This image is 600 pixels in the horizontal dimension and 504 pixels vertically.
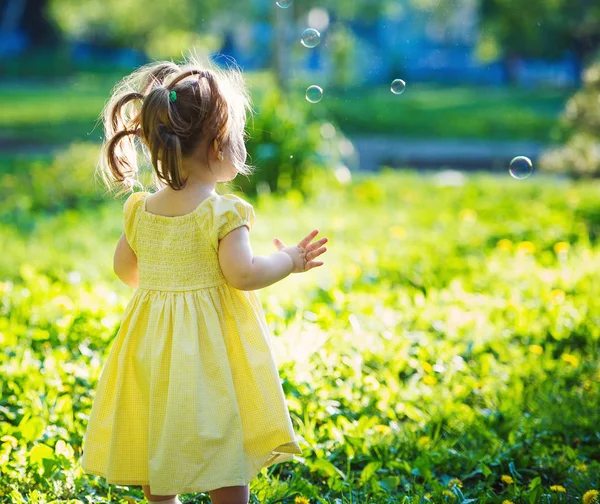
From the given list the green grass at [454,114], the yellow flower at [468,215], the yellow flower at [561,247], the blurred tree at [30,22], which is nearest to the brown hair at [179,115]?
the yellow flower at [561,247]

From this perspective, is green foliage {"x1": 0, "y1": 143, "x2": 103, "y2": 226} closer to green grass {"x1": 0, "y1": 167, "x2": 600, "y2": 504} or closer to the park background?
the park background

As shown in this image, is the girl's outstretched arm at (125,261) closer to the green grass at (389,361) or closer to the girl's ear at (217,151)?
the girl's ear at (217,151)

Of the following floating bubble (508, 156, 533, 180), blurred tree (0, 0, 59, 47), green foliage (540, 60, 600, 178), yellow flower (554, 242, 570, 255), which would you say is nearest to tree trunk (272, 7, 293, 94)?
green foliage (540, 60, 600, 178)

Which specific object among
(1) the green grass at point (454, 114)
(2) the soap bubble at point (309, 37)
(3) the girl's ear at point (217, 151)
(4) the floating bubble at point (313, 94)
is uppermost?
(1) the green grass at point (454, 114)

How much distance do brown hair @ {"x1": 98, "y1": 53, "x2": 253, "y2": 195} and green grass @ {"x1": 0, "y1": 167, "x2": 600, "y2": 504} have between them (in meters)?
1.05

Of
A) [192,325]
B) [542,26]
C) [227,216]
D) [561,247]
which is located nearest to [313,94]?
[227,216]

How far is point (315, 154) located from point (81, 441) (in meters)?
5.21

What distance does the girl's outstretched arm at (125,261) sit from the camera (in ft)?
7.84

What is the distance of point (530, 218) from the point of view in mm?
6418

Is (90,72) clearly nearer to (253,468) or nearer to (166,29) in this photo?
(166,29)

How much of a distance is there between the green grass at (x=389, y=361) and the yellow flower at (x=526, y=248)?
0.16 feet

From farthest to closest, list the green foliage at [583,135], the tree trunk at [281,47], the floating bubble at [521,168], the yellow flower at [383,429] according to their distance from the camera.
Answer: the tree trunk at [281,47] < the green foliage at [583,135] < the floating bubble at [521,168] < the yellow flower at [383,429]

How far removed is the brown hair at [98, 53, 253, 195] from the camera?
2.15 metres

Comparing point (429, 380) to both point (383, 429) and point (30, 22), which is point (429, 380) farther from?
point (30, 22)
